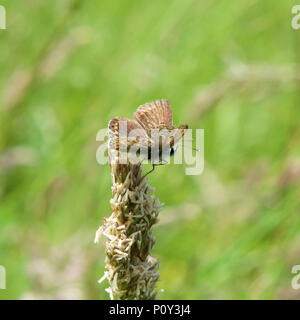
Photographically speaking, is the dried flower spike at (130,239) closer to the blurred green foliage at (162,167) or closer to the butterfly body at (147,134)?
the butterfly body at (147,134)

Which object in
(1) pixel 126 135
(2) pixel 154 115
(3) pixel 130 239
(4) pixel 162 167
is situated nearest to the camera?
(3) pixel 130 239

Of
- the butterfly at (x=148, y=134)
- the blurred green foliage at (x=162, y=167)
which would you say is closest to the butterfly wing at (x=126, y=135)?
the butterfly at (x=148, y=134)

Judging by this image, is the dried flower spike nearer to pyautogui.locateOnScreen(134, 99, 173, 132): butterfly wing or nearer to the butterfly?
the butterfly

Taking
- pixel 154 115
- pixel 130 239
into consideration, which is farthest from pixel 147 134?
pixel 130 239

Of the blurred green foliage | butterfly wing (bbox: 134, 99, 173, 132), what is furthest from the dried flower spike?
the blurred green foliage

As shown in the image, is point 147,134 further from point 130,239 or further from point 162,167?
point 162,167

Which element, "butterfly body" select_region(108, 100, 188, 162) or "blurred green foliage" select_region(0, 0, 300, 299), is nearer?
"butterfly body" select_region(108, 100, 188, 162)
